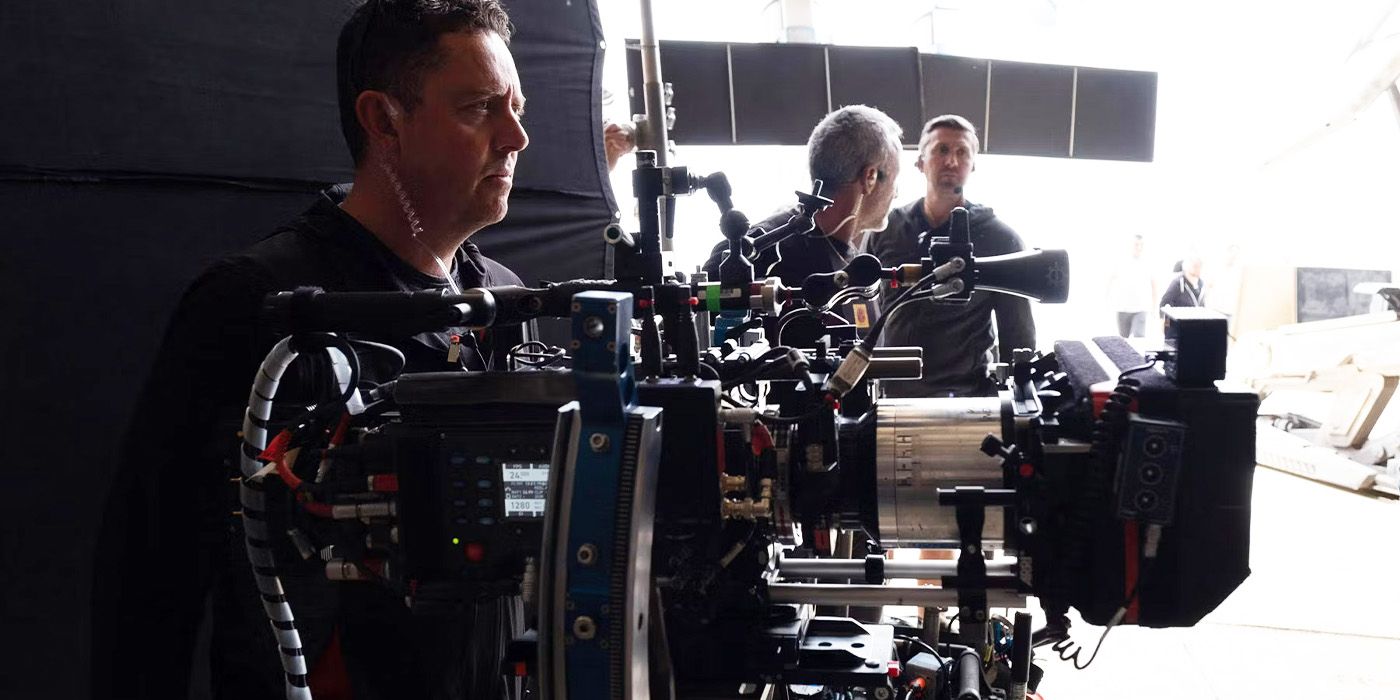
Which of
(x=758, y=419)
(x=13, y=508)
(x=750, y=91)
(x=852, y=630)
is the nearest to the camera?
(x=758, y=419)

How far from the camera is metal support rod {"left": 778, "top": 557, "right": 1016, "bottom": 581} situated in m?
0.86

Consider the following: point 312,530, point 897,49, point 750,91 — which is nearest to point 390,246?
point 312,530

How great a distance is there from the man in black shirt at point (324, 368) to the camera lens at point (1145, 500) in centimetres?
67

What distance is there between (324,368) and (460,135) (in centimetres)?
55

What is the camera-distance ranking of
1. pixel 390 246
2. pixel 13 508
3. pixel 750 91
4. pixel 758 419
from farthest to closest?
pixel 750 91 → pixel 13 508 → pixel 390 246 → pixel 758 419

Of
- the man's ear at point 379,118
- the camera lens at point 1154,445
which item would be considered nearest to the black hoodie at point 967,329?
the man's ear at point 379,118

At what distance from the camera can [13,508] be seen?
1693 mm

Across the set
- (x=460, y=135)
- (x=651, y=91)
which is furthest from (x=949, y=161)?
(x=460, y=135)

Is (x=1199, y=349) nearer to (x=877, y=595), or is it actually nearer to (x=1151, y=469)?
(x=1151, y=469)

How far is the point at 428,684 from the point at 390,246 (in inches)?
26.5

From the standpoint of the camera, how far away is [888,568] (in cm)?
89

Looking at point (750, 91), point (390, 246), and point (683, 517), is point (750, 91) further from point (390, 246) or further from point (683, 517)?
point (683, 517)

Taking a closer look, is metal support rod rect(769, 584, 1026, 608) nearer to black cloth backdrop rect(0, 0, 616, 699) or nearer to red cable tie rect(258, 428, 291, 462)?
red cable tie rect(258, 428, 291, 462)

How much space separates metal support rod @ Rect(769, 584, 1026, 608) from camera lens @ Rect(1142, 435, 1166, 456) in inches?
7.7
